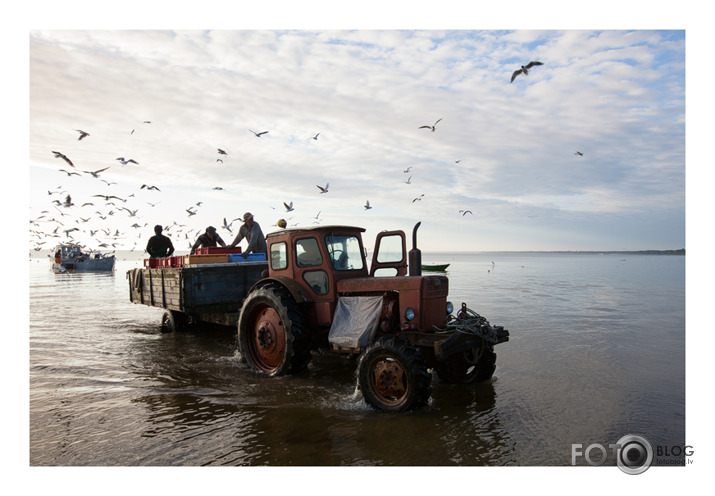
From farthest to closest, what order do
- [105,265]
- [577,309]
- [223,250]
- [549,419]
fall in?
1. [105,265]
2. [577,309]
3. [223,250]
4. [549,419]

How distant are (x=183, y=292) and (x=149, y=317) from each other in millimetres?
6965

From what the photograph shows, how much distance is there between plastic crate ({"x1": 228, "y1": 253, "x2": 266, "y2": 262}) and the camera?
916 cm

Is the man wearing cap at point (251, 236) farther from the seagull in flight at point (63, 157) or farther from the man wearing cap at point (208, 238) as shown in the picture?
the seagull in flight at point (63, 157)

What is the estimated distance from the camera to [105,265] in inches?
2000

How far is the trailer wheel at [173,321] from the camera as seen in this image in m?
10.8

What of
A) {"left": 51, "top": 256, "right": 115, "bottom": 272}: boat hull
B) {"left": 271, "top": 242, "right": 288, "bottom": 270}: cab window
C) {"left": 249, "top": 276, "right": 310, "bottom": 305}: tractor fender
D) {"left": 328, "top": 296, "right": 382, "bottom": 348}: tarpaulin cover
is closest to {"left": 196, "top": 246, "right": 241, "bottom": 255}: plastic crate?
{"left": 271, "top": 242, "right": 288, "bottom": 270}: cab window

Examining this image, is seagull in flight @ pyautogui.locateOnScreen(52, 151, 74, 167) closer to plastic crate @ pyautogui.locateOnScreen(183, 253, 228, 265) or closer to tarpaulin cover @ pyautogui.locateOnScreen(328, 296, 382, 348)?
plastic crate @ pyautogui.locateOnScreen(183, 253, 228, 265)

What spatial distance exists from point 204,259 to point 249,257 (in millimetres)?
914

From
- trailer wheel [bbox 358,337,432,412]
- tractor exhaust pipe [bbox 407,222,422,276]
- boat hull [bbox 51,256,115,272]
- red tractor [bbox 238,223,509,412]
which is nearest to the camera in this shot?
trailer wheel [bbox 358,337,432,412]

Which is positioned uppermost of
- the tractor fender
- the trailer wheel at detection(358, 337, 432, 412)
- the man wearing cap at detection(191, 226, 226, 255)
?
the man wearing cap at detection(191, 226, 226, 255)

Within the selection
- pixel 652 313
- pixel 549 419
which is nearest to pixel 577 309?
pixel 652 313

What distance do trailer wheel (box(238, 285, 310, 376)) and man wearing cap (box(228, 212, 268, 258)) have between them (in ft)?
7.60

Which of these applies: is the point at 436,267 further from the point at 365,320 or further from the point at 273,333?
the point at 365,320

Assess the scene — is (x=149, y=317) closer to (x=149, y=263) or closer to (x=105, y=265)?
(x=149, y=263)
